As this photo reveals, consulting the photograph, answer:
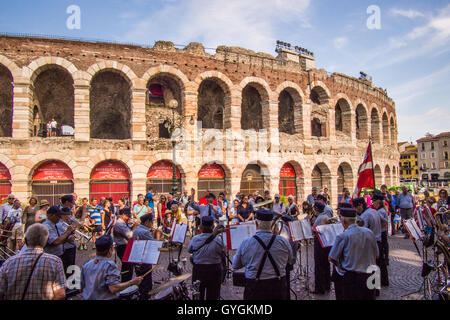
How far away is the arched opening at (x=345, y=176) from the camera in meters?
24.2

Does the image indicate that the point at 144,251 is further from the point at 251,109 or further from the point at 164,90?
the point at 251,109

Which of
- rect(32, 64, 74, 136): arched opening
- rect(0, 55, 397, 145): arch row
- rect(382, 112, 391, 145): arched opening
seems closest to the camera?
rect(0, 55, 397, 145): arch row

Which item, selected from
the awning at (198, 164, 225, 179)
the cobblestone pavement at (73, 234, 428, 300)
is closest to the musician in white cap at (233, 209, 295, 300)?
the cobblestone pavement at (73, 234, 428, 300)

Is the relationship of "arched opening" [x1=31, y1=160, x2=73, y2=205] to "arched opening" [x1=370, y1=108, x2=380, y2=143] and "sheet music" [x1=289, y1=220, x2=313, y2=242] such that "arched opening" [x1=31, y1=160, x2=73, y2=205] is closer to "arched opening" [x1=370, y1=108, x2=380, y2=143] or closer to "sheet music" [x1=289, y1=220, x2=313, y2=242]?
"sheet music" [x1=289, y1=220, x2=313, y2=242]

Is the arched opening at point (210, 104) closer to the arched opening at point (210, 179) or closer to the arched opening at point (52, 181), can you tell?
the arched opening at point (210, 179)

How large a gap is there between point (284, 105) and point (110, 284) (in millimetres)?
21541

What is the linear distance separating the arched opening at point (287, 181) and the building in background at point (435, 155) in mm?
53395

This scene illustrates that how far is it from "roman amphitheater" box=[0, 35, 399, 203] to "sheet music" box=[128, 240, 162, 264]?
40.3 feet

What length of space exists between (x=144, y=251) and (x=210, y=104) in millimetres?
17716

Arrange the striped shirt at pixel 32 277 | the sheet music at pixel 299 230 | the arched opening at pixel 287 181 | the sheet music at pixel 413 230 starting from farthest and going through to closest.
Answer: the arched opening at pixel 287 181 < the sheet music at pixel 299 230 < the sheet music at pixel 413 230 < the striped shirt at pixel 32 277

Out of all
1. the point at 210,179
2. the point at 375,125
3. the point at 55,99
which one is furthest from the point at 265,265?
the point at 375,125

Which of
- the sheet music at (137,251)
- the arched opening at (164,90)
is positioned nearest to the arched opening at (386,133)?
the arched opening at (164,90)

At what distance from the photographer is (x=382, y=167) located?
27.2 metres

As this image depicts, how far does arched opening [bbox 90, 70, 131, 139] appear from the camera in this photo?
776 inches
